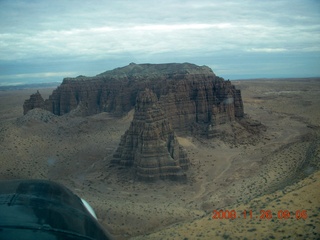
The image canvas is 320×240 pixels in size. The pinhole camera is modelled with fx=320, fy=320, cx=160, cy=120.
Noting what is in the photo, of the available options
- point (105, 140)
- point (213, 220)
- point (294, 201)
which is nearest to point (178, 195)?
point (213, 220)

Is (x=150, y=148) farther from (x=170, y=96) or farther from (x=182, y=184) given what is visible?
(x=170, y=96)

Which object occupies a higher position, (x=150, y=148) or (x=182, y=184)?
(x=150, y=148)

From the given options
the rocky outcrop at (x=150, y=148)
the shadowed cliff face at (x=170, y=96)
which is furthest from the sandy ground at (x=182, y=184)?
the shadowed cliff face at (x=170, y=96)

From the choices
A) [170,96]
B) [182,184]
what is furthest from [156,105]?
[170,96]
